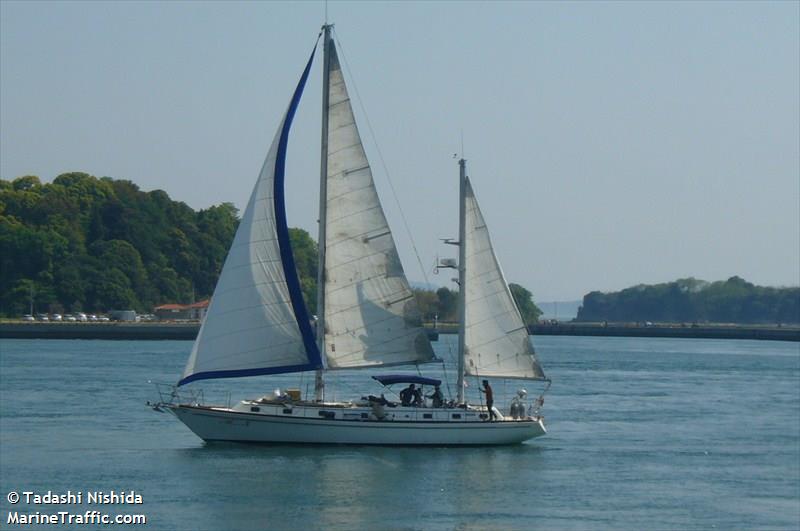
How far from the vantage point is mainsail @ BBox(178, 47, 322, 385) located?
43656 millimetres

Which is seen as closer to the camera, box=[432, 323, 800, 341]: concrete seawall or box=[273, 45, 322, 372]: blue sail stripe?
box=[273, 45, 322, 372]: blue sail stripe

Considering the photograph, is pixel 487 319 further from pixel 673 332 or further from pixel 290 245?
pixel 673 332

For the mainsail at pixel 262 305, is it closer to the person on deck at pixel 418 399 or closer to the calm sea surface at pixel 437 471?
the calm sea surface at pixel 437 471

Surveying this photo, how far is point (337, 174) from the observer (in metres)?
44.0

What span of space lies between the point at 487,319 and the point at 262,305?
7.22 meters

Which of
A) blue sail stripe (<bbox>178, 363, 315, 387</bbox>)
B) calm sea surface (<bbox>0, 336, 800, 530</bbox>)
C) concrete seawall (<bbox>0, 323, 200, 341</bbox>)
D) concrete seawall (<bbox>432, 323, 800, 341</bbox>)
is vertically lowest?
calm sea surface (<bbox>0, 336, 800, 530</bbox>)

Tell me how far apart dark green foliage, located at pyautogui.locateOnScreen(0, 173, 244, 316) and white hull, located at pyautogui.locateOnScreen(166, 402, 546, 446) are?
11882 centimetres

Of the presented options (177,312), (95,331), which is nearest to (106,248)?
(177,312)

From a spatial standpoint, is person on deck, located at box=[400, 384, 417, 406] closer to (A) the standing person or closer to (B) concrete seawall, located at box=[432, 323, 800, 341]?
(A) the standing person

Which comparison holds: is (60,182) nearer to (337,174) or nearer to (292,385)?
(292,385)

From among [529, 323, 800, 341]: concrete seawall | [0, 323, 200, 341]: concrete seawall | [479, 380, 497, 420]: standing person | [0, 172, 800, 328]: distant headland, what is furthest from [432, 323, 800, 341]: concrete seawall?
[479, 380, 497, 420]: standing person

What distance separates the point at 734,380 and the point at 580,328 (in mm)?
112424

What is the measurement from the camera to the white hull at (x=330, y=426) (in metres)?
43.8

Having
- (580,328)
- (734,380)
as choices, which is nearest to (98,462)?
(734,380)
